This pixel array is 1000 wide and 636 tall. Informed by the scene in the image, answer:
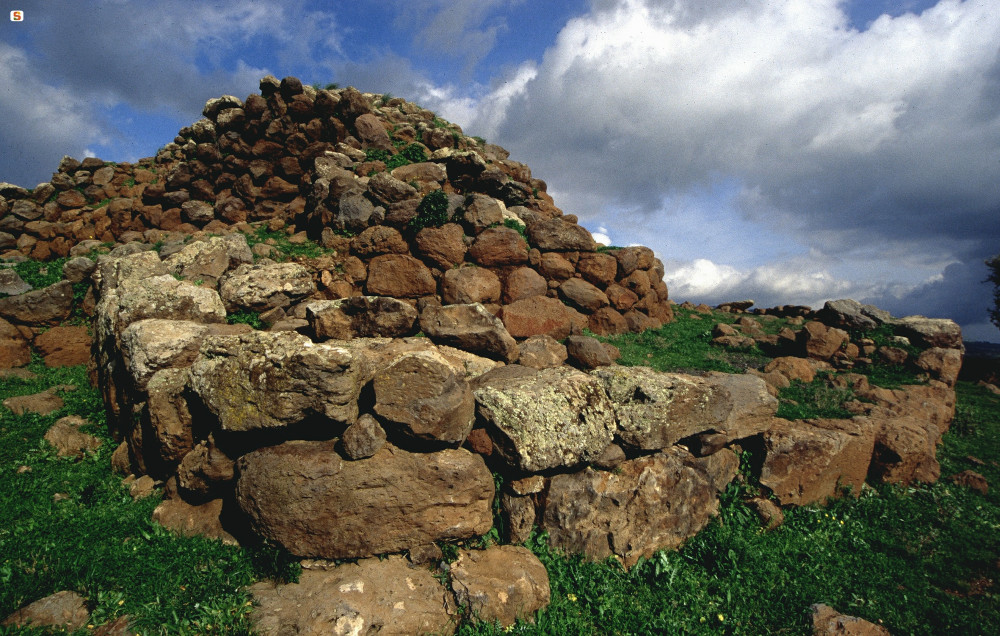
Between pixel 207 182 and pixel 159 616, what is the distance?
16.2m

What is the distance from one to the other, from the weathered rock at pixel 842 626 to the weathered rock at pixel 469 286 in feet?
24.8

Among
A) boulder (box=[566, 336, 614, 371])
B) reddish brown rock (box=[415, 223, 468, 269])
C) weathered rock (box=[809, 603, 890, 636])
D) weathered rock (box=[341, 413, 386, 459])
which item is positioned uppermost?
reddish brown rock (box=[415, 223, 468, 269])

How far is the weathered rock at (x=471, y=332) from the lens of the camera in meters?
8.16

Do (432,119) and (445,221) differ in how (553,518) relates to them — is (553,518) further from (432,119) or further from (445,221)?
(432,119)

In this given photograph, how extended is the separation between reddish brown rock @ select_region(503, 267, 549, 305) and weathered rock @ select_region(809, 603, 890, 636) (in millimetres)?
7561

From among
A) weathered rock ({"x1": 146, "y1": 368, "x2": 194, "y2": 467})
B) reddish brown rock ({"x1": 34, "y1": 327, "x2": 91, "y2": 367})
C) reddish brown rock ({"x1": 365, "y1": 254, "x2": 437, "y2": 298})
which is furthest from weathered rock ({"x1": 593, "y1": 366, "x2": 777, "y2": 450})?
reddish brown rock ({"x1": 34, "y1": 327, "x2": 91, "y2": 367})

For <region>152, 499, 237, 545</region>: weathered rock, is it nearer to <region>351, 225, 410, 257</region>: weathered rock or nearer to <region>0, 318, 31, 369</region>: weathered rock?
<region>351, 225, 410, 257</region>: weathered rock

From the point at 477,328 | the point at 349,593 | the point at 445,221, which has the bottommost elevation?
the point at 349,593

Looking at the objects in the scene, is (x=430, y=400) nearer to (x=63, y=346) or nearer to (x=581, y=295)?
(x=581, y=295)

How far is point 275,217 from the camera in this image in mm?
13539

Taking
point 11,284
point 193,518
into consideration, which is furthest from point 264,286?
point 11,284

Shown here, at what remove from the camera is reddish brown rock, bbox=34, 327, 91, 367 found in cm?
954

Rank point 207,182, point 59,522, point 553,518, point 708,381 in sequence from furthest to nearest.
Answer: point 207,182
point 708,381
point 553,518
point 59,522

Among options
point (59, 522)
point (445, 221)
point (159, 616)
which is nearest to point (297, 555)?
point (159, 616)
